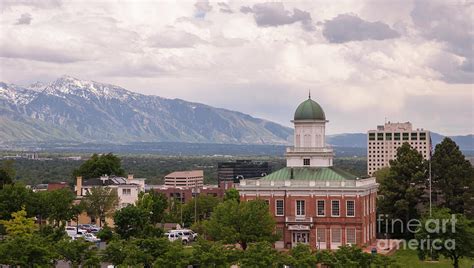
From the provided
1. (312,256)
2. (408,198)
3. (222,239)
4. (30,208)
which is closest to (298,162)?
(408,198)

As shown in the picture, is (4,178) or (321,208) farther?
(4,178)

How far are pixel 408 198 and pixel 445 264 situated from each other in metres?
20.6

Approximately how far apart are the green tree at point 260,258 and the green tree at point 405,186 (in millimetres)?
38082

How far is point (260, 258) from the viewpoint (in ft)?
199

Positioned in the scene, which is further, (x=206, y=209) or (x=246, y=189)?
(x=206, y=209)

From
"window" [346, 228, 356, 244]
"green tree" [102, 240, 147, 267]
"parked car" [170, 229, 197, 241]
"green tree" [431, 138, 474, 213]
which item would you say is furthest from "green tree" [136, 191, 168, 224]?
"green tree" [102, 240, 147, 267]

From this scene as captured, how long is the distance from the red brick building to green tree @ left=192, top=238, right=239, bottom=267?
27419 mm

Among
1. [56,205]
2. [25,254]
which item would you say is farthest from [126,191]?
[25,254]

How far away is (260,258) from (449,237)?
15.9m

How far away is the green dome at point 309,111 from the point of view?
97.1 m

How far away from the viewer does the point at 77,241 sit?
64688 millimetres

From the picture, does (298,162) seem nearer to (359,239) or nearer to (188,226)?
Answer: (359,239)

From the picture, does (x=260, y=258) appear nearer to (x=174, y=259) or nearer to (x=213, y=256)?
(x=213, y=256)

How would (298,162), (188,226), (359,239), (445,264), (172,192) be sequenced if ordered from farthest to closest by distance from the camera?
1. (172,192)
2. (188,226)
3. (298,162)
4. (359,239)
5. (445,264)
